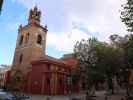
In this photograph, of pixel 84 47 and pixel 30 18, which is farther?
pixel 30 18

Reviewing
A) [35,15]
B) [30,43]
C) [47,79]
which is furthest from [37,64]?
[35,15]

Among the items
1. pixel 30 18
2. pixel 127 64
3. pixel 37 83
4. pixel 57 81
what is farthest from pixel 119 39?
pixel 30 18

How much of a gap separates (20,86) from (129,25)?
3768 cm

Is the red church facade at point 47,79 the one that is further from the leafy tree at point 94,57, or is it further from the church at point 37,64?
the leafy tree at point 94,57

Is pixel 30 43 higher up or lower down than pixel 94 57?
higher up

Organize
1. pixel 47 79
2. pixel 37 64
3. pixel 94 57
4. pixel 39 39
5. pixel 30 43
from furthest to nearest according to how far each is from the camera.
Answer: pixel 39 39, pixel 30 43, pixel 37 64, pixel 47 79, pixel 94 57

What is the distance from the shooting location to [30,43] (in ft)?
174

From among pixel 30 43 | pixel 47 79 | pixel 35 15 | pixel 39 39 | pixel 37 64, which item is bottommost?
pixel 47 79

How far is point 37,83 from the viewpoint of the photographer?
45.8 meters

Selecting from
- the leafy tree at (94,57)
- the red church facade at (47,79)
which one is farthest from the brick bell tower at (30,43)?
the leafy tree at (94,57)

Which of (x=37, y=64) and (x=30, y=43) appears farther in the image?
(x=30, y=43)

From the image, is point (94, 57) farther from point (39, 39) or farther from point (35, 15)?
point (35, 15)

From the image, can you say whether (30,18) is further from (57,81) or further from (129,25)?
(129,25)

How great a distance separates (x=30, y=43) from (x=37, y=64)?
26.0ft
